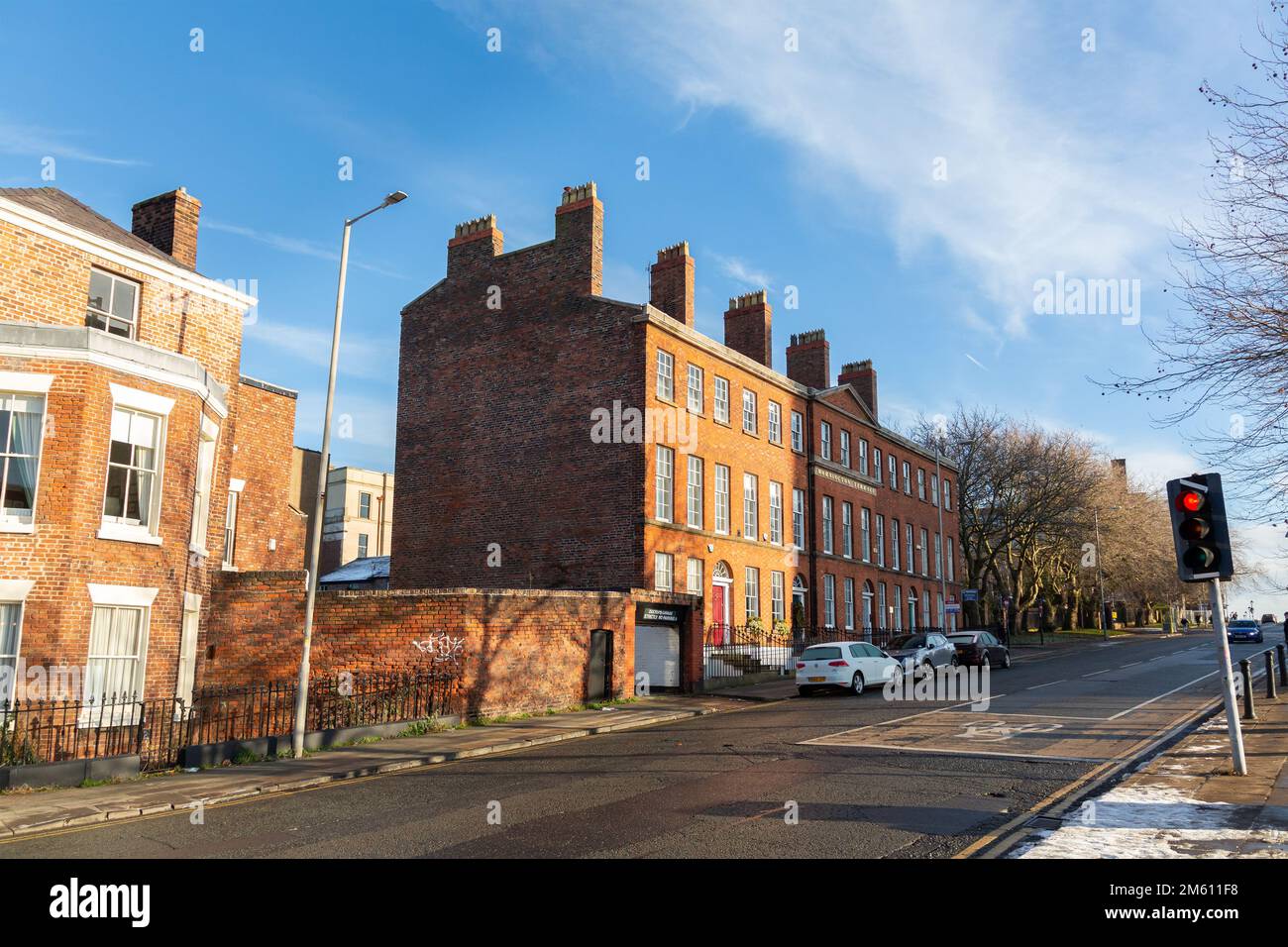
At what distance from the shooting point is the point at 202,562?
65.0 feet

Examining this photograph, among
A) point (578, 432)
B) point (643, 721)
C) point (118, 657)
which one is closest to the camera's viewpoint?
point (118, 657)

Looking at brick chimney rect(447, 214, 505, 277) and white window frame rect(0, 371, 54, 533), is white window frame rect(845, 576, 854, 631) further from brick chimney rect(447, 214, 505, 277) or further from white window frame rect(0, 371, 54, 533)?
white window frame rect(0, 371, 54, 533)

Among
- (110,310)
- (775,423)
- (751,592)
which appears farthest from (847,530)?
(110,310)

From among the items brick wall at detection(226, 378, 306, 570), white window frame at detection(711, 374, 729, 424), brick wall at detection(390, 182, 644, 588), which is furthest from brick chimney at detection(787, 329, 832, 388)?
brick wall at detection(226, 378, 306, 570)

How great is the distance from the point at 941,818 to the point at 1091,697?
14.8m

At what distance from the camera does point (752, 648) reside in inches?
1230

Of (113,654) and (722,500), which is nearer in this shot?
(113,654)

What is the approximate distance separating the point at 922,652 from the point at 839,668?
20.0 ft

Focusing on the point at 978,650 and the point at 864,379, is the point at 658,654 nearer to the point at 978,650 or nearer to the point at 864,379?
the point at 978,650

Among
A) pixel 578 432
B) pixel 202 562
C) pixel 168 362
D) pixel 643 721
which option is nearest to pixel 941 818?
pixel 643 721

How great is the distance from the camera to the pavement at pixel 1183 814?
300 inches

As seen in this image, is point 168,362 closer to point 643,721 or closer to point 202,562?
point 202,562

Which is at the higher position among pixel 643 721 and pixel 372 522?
pixel 372 522

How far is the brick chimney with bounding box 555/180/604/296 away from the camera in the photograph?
102ft
